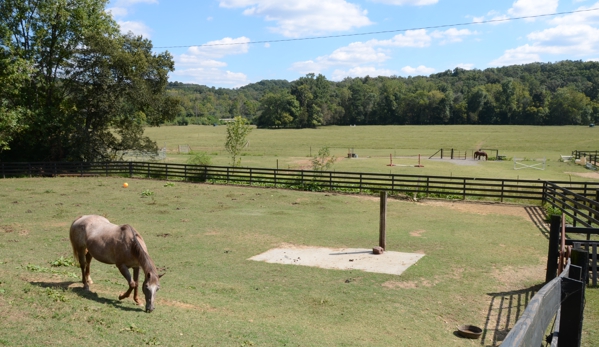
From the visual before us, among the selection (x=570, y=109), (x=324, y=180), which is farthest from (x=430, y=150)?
(x=570, y=109)

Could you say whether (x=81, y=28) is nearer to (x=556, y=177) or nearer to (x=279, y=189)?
(x=279, y=189)

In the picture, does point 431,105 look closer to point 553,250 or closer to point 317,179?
point 317,179

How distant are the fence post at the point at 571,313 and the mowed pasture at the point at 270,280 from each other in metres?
Answer: 4.25

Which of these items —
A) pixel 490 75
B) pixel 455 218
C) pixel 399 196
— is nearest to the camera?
pixel 455 218

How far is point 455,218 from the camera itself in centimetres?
1734

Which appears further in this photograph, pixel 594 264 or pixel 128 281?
pixel 594 264

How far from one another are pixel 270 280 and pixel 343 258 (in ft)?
8.09

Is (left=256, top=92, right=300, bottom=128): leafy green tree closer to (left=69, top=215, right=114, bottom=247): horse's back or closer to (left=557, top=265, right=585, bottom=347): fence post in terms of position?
(left=69, top=215, right=114, bottom=247): horse's back

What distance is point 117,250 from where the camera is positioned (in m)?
7.50

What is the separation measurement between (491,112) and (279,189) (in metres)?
100

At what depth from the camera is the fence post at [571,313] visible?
2.41m

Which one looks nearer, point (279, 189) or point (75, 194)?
point (75, 194)

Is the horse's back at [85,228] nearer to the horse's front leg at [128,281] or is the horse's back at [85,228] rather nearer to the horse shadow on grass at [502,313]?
the horse's front leg at [128,281]

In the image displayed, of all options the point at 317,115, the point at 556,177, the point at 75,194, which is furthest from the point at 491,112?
the point at 75,194
